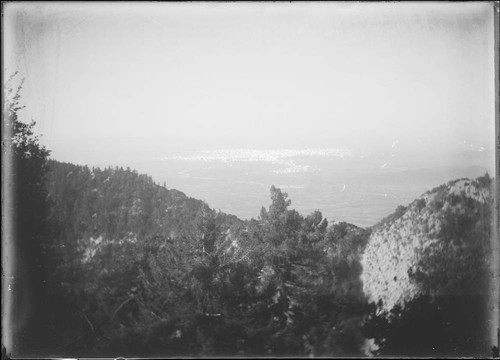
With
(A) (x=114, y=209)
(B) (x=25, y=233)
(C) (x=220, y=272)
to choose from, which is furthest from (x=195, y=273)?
(B) (x=25, y=233)

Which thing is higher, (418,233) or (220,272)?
(418,233)

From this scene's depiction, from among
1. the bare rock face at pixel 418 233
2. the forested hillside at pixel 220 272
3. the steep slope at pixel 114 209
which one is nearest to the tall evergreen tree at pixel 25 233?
the forested hillside at pixel 220 272

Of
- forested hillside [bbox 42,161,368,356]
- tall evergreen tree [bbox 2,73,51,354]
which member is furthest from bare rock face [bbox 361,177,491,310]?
tall evergreen tree [bbox 2,73,51,354]

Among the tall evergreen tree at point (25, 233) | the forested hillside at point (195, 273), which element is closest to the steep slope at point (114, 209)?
the forested hillside at point (195, 273)

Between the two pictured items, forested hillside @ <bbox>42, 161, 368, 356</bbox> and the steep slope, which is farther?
the steep slope

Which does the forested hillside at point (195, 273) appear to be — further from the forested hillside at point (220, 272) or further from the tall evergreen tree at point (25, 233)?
the tall evergreen tree at point (25, 233)

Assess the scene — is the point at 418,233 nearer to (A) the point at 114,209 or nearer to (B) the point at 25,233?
(A) the point at 114,209

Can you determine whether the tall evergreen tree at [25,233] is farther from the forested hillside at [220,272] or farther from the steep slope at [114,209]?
the steep slope at [114,209]

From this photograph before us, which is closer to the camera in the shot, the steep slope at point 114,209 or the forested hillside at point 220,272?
the forested hillside at point 220,272

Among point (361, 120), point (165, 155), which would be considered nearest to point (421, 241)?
point (361, 120)

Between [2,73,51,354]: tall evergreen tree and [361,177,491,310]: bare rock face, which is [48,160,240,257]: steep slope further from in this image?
[361,177,491,310]: bare rock face
